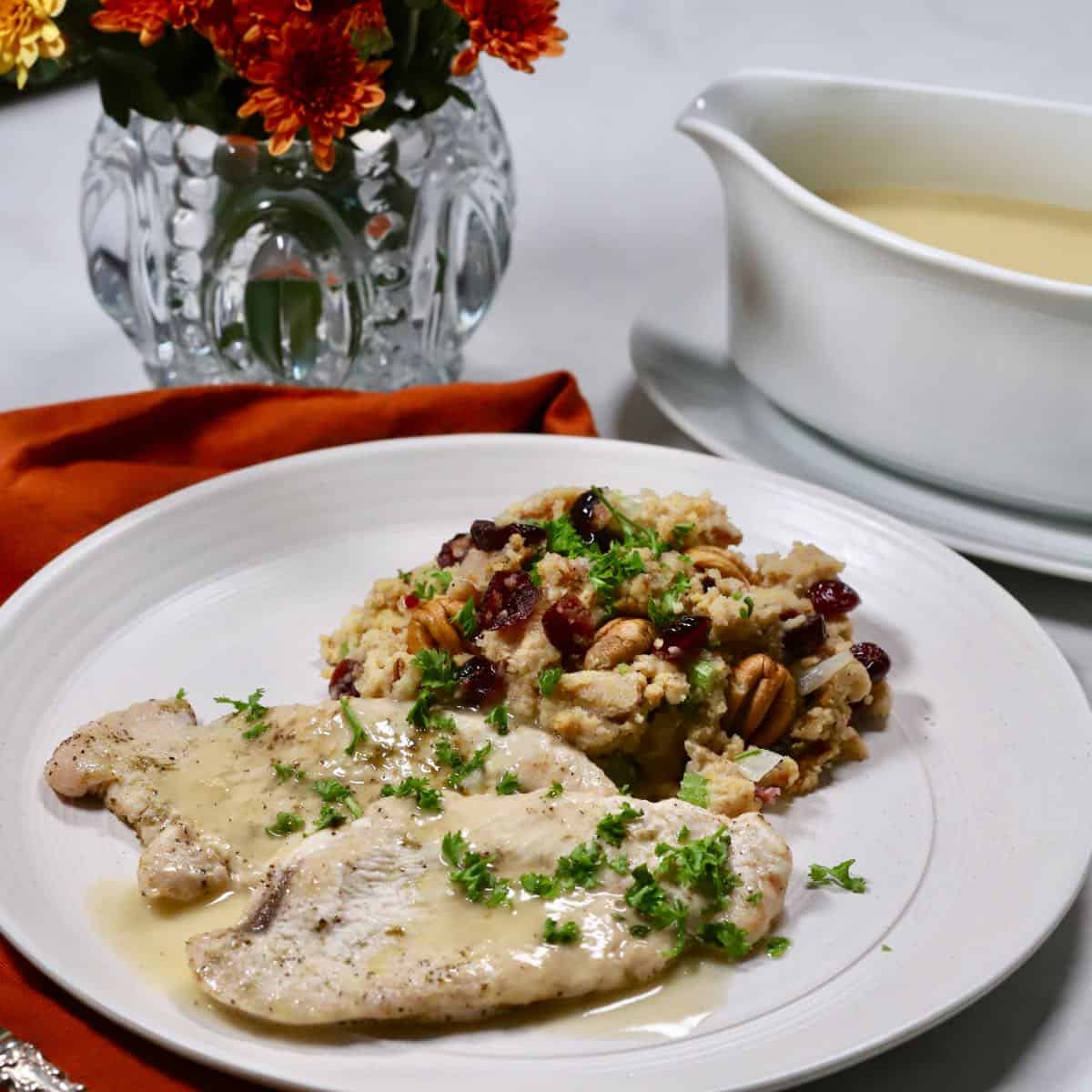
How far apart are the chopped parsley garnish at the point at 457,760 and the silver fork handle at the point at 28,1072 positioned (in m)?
0.67

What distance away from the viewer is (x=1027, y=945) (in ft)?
6.86

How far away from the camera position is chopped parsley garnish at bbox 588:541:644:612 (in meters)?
2.56

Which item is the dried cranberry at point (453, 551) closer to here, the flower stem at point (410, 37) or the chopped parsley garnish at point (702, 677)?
the chopped parsley garnish at point (702, 677)

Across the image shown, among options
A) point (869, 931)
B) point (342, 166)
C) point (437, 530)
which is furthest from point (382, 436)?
point (869, 931)

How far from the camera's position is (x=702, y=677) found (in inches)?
98.7

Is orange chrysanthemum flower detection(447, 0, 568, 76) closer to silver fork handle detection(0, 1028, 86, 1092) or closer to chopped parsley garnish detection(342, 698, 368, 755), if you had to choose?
chopped parsley garnish detection(342, 698, 368, 755)

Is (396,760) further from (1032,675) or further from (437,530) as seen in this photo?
(1032,675)

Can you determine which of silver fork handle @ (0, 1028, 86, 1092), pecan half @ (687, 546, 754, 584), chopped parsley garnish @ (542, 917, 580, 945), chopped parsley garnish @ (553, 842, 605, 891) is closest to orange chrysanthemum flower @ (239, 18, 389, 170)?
pecan half @ (687, 546, 754, 584)

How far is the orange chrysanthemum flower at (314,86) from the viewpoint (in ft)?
9.37

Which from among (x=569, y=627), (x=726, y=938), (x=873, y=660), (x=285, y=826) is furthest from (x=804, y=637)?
(x=285, y=826)

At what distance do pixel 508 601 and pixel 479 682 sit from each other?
0.14 metres

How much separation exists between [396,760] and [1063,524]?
1.44 m

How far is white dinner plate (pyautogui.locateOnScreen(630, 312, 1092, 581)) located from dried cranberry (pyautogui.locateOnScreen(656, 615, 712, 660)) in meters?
0.77

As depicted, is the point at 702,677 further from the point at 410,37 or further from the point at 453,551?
the point at 410,37
